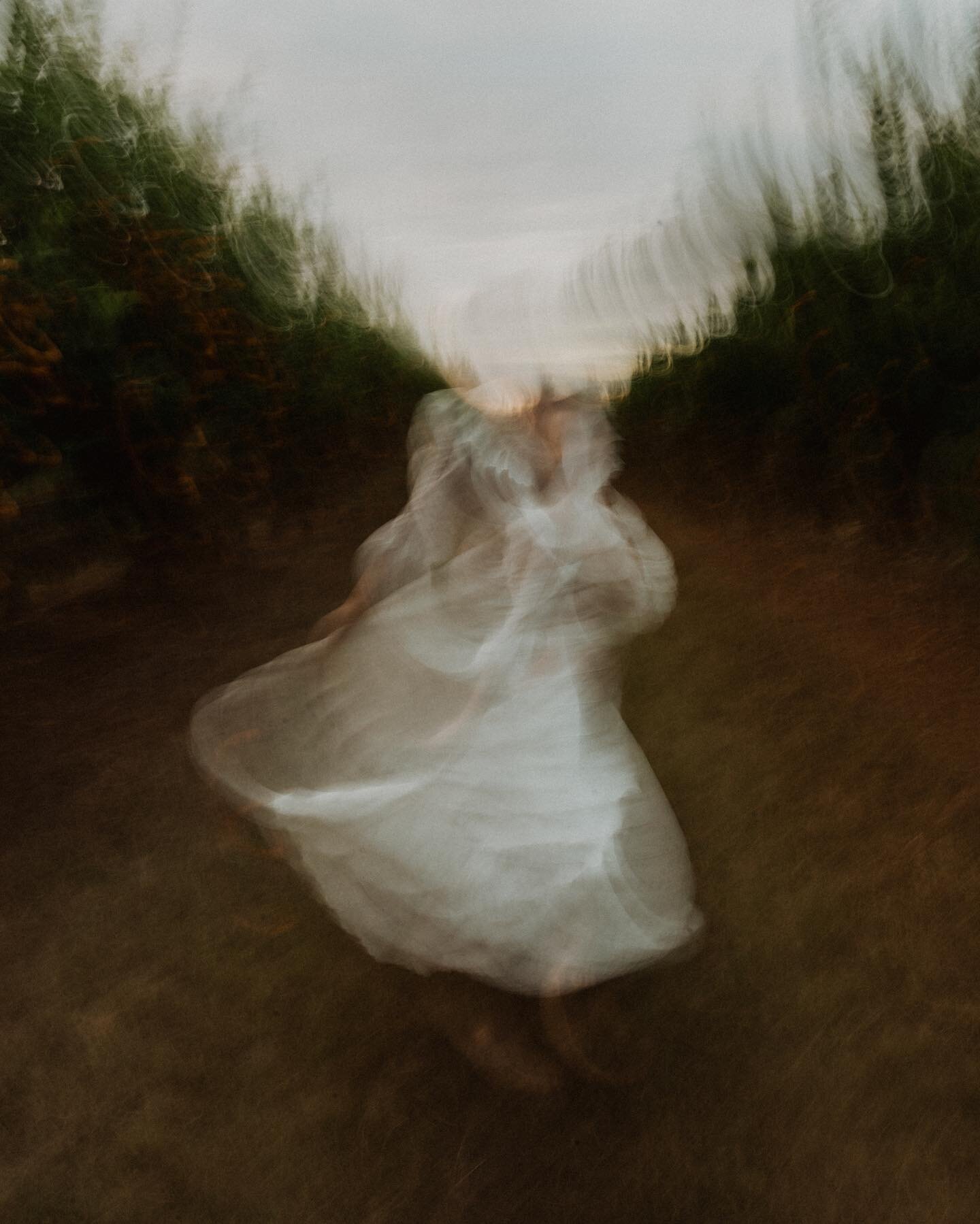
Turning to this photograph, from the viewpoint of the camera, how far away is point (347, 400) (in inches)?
317

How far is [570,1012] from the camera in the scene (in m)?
2.71

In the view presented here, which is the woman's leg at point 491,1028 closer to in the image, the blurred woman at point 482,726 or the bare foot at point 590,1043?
the bare foot at point 590,1043

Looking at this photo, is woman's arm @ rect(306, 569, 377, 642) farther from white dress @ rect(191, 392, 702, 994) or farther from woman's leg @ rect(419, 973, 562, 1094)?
woman's leg @ rect(419, 973, 562, 1094)

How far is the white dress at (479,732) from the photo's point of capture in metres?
2.15

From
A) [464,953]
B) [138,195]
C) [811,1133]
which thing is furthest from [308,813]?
[138,195]

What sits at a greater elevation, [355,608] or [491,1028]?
[355,608]

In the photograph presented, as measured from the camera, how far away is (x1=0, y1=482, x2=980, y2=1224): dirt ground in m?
2.33

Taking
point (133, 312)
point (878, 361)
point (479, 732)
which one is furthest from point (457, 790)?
point (878, 361)

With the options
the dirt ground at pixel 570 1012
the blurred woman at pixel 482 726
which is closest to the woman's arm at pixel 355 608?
the blurred woman at pixel 482 726

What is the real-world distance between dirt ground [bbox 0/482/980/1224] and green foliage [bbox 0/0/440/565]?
3.70 ft

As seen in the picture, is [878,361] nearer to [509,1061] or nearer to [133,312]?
[133,312]

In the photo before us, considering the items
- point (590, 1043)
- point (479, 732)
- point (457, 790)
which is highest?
point (479, 732)

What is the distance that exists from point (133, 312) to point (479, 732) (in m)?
3.95

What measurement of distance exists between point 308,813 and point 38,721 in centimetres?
260
